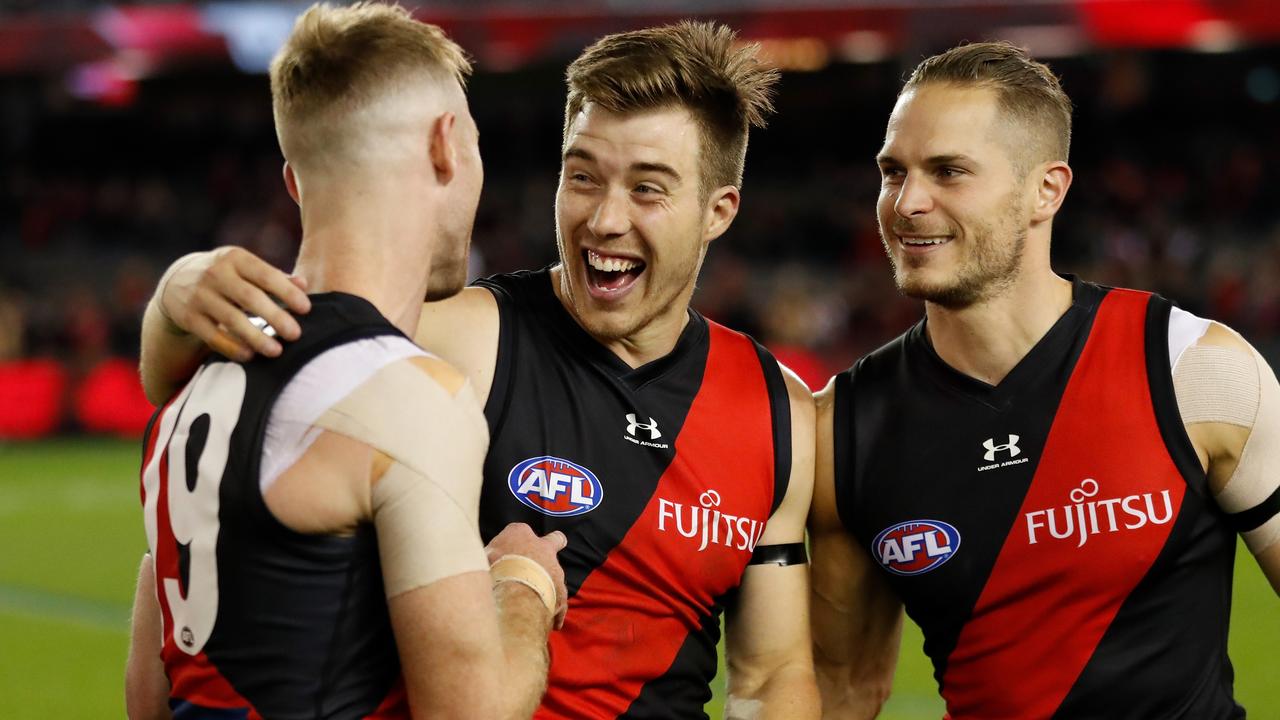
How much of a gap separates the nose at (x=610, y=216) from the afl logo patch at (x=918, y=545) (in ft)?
3.43

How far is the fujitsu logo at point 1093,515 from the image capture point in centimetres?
361

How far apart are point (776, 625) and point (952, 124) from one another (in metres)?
1.36

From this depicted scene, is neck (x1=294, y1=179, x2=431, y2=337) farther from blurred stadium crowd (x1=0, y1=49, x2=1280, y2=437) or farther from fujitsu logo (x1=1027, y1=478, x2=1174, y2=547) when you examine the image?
blurred stadium crowd (x1=0, y1=49, x2=1280, y2=437)

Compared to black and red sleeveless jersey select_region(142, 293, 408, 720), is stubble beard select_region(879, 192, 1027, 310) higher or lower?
higher

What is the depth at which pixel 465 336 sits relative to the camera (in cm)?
369

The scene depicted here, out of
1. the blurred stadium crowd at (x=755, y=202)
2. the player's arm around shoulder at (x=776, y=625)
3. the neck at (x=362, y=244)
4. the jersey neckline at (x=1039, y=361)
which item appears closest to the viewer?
the neck at (x=362, y=244)

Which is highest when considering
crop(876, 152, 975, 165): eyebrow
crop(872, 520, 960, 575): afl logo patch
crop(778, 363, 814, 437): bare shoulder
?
crop(876, 152, 975, 165): eyebrow

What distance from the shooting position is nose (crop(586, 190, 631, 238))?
12.2ft

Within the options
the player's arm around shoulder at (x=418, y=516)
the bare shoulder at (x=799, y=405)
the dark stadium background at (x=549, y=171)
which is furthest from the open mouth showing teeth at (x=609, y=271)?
the dark stadium background at (x=549, y=171)

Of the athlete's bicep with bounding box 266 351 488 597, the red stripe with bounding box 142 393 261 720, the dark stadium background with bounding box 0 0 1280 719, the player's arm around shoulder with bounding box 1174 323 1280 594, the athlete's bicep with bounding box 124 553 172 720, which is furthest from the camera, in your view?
the dark stadium background with bounding box 0 0 1280 719

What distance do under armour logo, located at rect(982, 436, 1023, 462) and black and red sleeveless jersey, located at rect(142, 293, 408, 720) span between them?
1.79m

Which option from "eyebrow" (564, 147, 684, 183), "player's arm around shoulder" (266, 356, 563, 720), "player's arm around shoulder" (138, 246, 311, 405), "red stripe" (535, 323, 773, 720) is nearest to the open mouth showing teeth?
"eyebrow" (564, 147, 684, 183)

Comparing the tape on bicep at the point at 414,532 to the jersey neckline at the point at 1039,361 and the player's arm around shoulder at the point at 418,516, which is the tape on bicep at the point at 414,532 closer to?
the player's arm around shoulder at the point at 418,516

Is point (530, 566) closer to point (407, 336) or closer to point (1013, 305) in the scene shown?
point (407, 336)
